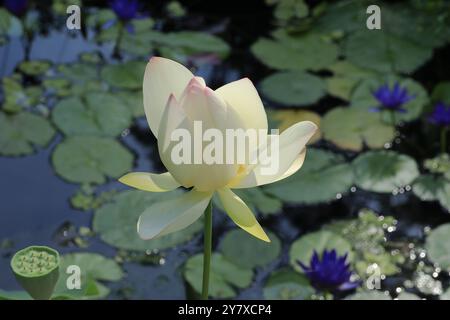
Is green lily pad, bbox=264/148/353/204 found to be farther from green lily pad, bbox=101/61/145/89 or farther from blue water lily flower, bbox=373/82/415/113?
green lily pad, bbox=101/61/145/89

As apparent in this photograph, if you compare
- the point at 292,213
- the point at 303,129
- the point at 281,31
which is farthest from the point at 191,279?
the point at 281,31

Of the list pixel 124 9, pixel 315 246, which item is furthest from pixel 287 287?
pixel 124 9

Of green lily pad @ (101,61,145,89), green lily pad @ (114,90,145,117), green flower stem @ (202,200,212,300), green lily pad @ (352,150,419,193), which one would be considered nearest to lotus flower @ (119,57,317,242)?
green flower stem @ (202,200,212,300)

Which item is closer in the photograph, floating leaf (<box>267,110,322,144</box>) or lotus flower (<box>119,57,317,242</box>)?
lotus flower (<box>119,57,317,242</box>)

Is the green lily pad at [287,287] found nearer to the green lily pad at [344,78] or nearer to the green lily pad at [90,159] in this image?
the green lily pad at [90,159]
